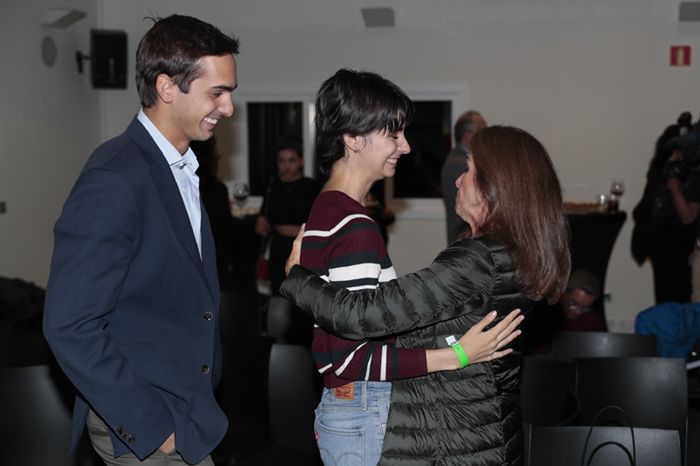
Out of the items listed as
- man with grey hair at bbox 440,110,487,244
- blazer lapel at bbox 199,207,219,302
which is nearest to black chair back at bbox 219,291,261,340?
man with grey hair at bbox 440,110,487,244

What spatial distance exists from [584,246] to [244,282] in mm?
3047

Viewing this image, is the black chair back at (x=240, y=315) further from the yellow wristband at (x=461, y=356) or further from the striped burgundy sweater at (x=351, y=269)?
the yellow wristband at (x=461, y=356)

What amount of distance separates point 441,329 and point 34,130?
6.29m

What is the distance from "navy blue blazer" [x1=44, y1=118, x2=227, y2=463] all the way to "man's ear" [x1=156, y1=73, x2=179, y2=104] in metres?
0.08

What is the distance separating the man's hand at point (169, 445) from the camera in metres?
1.76

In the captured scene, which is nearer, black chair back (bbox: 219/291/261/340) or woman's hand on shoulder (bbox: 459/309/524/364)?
woman's hand on shoulder (bbox: 459/309/524/364)

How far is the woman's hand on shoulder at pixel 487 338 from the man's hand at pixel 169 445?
0.64 meters

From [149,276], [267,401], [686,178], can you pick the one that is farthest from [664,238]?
[149,276]

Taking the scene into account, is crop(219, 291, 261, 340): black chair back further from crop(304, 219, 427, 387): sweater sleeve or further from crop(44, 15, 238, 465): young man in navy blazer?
crop(304, 219, 427, 387): sweater sleeve

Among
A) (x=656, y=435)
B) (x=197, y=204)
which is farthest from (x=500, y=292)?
(x=656, y=435)

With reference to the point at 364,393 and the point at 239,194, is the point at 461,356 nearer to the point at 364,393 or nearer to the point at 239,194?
the point at 364,393

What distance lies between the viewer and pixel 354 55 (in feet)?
27.0

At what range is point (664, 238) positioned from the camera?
633 cm

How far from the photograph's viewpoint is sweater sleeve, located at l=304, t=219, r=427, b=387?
177 centimetres
